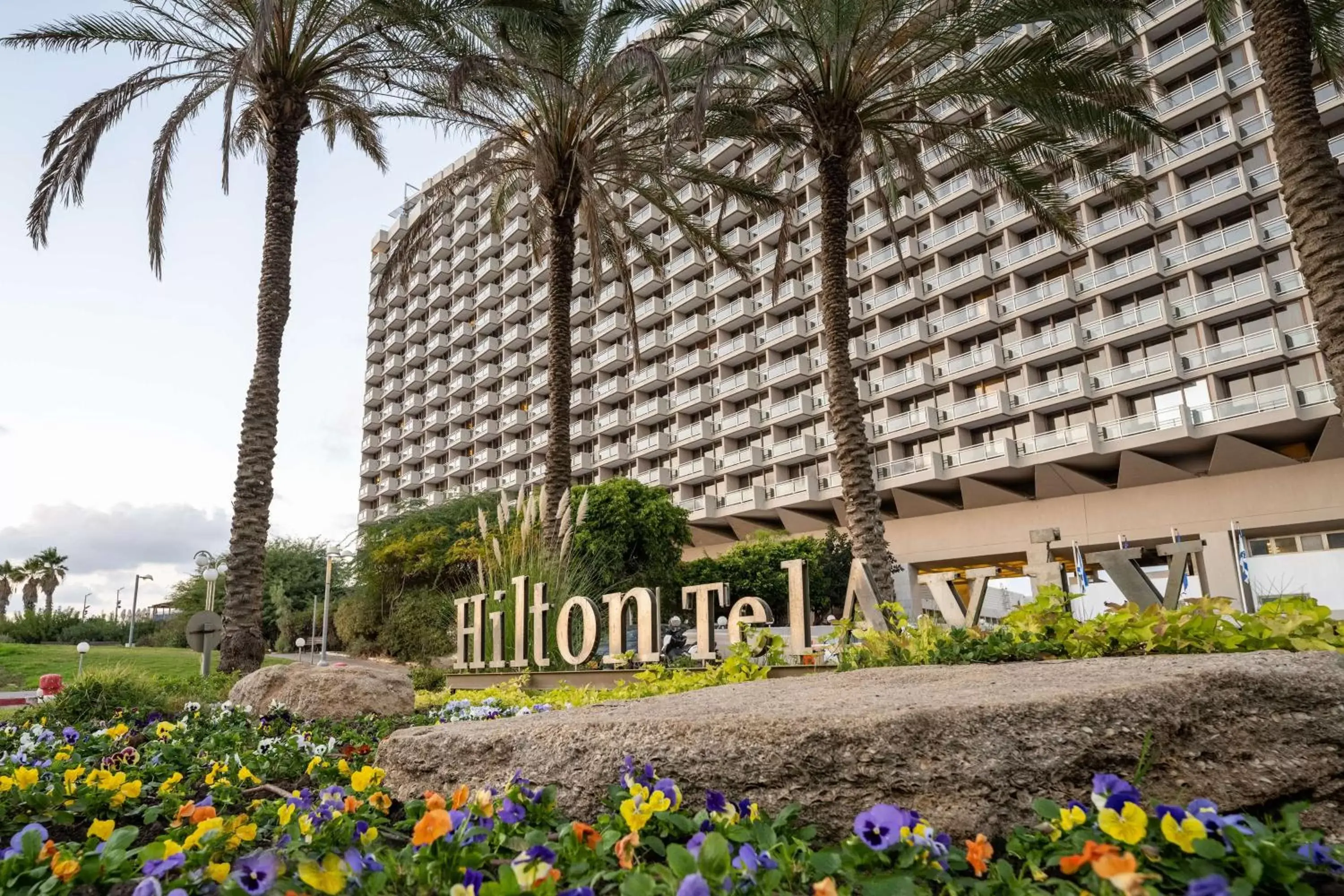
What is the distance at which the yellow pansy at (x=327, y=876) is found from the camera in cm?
150

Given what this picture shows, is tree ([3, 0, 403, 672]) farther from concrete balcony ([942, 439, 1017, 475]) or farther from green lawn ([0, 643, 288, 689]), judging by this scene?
concrete balcony ([942, 439, 1017, 475])

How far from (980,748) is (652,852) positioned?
90 cm

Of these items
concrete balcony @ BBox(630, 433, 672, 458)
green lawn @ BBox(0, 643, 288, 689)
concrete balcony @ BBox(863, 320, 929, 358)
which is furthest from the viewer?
concrete balcony @ BBox(630, 433, 672, 458)

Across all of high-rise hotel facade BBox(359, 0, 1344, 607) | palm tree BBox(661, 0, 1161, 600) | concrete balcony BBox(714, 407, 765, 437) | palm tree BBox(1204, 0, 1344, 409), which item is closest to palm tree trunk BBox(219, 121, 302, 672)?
high-rise hotel facade BBox(359, 0, 1344, 607)

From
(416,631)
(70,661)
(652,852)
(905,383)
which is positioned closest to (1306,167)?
(652,852)

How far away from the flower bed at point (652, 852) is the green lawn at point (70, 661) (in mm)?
13583

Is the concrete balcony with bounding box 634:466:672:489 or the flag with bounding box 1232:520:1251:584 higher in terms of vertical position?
the concrete balcony with bounding box 634:466:672:489

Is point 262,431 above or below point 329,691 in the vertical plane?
above

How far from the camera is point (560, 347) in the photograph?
1454cm

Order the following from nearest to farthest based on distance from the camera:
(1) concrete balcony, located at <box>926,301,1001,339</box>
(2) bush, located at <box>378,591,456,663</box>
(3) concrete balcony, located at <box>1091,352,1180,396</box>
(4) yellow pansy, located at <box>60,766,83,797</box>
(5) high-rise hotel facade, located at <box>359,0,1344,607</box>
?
(4) yellow pansy, located at <box>60,766,83,797</box> < (2) bush, located at <box>378,591,456,663</box> < (5) high-rise hotel facade, located at <box>359,0,1344,607</box> < (3) concrete balcony, located at <box>1091,352,1180,396</box> < (1) concrete balcony, located at <box>926,301,1001,339</box>

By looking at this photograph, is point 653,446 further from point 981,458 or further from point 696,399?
point 981,458

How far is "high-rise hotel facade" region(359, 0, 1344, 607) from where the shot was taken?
91.5 ft

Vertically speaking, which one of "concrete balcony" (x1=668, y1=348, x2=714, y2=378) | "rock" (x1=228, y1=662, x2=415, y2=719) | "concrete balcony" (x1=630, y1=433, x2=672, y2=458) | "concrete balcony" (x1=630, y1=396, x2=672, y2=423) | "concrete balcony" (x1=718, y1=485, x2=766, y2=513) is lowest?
"rock" (x1=228, y1=662, x2=415, y2=719)

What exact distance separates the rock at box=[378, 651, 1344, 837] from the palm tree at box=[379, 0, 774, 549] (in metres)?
10.2
